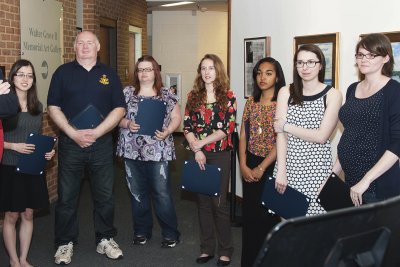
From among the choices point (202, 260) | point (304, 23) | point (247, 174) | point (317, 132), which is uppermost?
point (304, 23)

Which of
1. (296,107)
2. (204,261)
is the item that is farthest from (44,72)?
(296,107)

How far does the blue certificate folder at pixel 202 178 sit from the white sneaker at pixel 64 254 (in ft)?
3.69

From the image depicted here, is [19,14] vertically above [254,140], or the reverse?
[19,14]

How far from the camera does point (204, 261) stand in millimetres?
4125

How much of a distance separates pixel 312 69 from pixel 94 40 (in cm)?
191

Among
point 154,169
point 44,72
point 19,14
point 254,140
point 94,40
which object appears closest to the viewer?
point 254,140

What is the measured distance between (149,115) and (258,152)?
1.03 metres

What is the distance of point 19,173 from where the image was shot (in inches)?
145

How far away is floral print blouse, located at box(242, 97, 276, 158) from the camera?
145 inches

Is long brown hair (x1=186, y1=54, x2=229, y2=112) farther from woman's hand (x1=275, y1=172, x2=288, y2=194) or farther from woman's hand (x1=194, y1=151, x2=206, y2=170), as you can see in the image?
woman's hand (x1=275, y1=172, x2=288, y2=194)

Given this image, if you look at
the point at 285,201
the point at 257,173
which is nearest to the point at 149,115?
the point at 257,173

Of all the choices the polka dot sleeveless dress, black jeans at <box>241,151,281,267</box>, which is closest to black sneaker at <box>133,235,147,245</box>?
black jeans at <box>241,151,281,267</box>

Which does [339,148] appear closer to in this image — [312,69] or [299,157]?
[299,157]

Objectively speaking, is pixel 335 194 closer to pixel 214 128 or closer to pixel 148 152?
pixel 214 128
